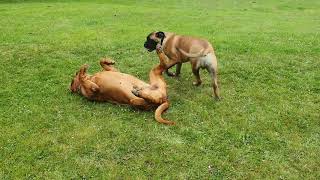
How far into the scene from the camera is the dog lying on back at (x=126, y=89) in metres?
9.18

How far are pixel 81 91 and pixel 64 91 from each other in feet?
2.35

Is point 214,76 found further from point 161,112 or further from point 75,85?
point 75,85

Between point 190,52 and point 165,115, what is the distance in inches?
61.9

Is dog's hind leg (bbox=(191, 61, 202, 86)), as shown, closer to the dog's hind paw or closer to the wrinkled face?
the dog's hind paw

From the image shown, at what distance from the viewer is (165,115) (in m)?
9.30

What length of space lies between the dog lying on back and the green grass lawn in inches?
6.9

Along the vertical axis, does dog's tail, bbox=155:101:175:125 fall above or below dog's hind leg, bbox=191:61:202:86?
below

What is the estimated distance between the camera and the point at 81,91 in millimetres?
9961

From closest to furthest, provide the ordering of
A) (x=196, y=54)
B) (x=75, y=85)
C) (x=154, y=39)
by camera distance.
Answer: (x=196, y=54), (x=75, y=85), (x=154, y=39)

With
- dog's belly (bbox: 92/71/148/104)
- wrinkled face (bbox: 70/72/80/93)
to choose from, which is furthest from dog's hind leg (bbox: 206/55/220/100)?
wrinkled face (bbox: 70/72/80/93)

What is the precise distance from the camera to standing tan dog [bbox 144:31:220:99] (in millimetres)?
9828

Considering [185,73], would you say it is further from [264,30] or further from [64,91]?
[264,30]

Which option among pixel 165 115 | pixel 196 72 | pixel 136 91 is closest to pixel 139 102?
pixel 136 91

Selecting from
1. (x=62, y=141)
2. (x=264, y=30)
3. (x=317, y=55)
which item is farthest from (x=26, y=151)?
(x=264, y=30)
